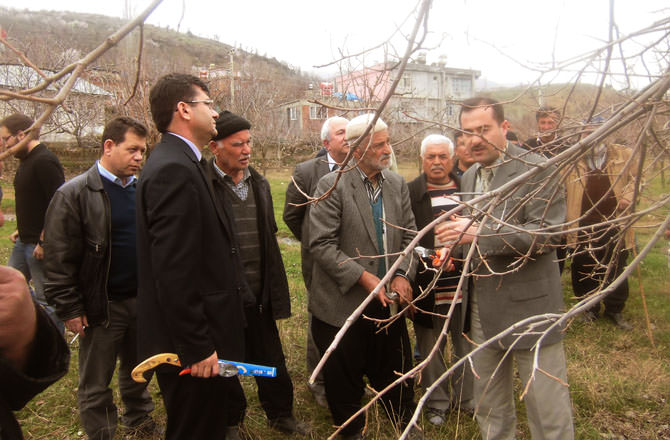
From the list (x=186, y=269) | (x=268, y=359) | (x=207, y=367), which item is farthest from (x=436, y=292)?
(x=186, y=269)

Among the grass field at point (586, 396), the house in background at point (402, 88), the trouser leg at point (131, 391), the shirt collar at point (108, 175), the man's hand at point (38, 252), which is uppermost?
the house in background at point (402, 88)

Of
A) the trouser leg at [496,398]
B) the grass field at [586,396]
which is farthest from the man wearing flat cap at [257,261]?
the trouser leg at [496,398]

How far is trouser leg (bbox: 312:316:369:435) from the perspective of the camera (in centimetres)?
279

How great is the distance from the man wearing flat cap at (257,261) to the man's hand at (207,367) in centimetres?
92

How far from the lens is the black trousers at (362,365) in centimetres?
281

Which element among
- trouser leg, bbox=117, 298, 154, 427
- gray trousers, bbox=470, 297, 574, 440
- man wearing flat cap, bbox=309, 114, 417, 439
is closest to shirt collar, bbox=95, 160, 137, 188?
trouser leg, bbox=117, 298, 154, 427

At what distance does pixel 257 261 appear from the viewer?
10.0ft

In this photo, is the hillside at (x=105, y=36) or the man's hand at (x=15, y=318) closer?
the man's hand at (x=15, y=318)

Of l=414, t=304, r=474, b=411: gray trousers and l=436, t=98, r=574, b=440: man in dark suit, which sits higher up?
l=436, t=98, r=574, b=440: man in dark suit

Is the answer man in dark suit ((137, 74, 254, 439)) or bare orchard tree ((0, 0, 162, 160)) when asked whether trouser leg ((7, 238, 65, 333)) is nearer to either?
man in dark suit ((137, 74, 254, 439))

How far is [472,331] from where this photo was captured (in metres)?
2.73

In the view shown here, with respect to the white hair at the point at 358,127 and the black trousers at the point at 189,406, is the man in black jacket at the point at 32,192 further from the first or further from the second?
the white hair at the point at 358,127

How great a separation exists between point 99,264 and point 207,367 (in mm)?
1125

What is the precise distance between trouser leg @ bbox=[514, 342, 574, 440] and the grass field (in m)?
0.61
